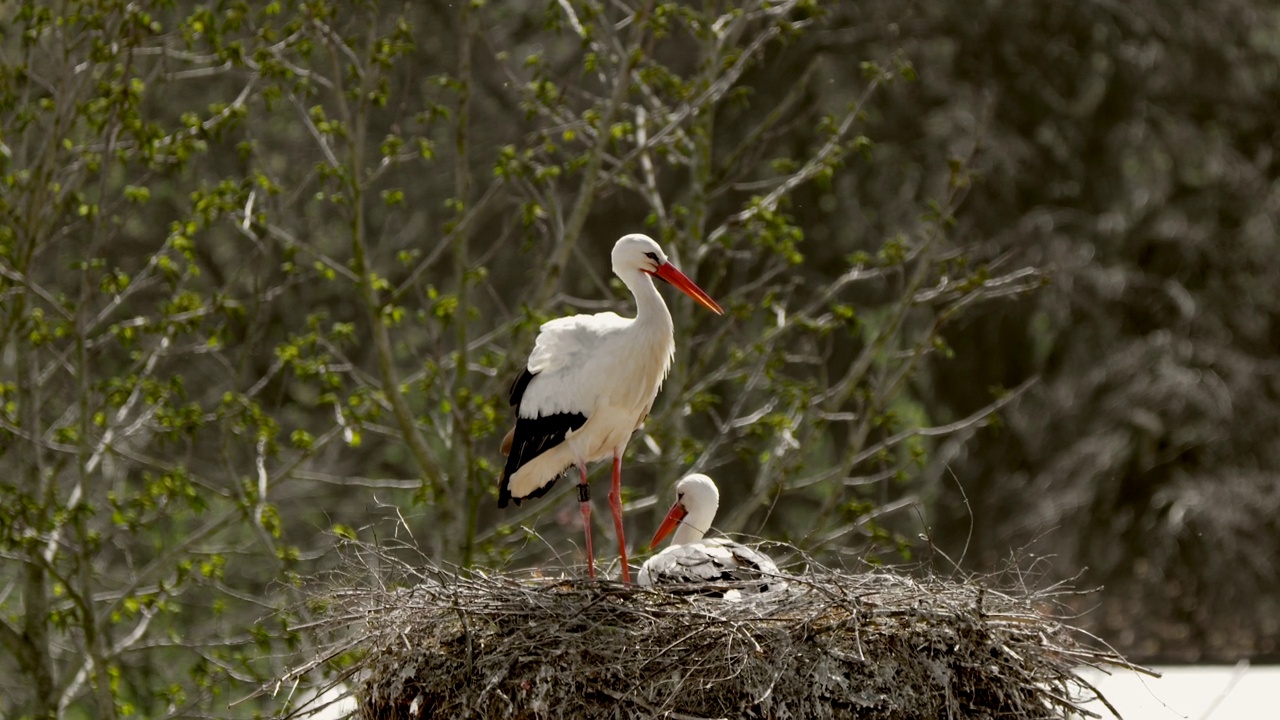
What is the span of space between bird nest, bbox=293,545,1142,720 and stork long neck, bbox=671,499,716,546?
3.78 ft

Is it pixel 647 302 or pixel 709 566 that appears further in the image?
pixel 647 302

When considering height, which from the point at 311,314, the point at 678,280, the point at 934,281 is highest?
the point at 678,280

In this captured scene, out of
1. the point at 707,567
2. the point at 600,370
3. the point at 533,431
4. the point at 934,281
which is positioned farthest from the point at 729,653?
the point at 934,281

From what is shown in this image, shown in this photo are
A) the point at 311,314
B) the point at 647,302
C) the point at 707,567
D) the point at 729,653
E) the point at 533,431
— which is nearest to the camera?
the point at 729,653

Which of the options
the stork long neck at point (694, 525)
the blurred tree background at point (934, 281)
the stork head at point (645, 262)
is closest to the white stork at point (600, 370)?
the stork head at point (645, 262)

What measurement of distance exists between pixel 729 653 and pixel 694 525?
173cm

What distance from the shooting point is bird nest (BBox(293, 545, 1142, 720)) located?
5.18m

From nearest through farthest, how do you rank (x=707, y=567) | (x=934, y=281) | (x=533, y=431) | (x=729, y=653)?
(x=729, y=653)
(x=707, y=567)
(x=533, y=431)
(x=934, y=281)

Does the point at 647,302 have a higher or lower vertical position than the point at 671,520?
higher

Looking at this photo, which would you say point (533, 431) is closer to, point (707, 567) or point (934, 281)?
point (707, 567)

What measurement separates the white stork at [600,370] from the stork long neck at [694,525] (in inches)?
10.3

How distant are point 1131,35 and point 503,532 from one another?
7.14 metres

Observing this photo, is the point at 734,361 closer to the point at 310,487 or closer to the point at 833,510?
the point at 833,510

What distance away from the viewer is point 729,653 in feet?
17.0
